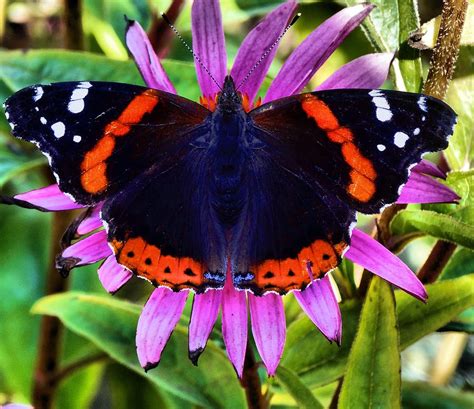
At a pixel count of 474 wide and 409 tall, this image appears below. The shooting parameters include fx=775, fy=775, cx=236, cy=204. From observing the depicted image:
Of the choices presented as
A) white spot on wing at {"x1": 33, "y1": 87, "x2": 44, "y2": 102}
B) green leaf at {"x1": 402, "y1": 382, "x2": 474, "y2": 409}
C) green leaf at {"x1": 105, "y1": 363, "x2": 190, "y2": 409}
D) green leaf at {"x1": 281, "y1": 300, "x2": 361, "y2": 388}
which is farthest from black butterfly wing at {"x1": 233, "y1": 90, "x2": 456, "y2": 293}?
green leaf at {"x1": 105, "y1": 363, "x2": 190, "y2": 409}

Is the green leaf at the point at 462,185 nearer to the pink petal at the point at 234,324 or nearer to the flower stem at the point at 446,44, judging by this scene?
the flower stem at the point at 446,44

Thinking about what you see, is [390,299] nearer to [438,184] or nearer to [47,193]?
[438,184]

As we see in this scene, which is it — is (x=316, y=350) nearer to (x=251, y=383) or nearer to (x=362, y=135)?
(x=251, y=383)

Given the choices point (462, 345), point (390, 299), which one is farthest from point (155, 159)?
point (462, 345)

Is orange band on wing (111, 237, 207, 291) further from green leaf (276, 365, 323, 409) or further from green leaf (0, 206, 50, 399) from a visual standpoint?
green leaf (0, 206, 50, 399)

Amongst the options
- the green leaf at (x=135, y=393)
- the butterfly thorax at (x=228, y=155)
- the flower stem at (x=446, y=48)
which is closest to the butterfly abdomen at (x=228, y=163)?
the butterfly thorax at (x=228, y=155)

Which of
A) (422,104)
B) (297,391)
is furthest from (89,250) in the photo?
(422,104)
